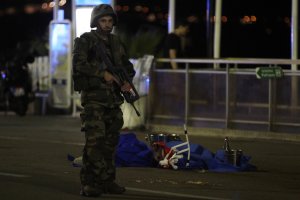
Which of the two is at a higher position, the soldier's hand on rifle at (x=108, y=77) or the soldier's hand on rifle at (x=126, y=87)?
the soldier's hand on rifle at (x=108, y=77)

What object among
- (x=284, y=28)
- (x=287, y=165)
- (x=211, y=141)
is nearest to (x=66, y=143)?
(x=211, y=141)

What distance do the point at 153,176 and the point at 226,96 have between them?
5480mm

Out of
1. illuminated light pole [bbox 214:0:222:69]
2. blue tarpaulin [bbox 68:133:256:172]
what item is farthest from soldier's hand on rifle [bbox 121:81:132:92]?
illuminated light pole [bbox 214:0:222:69]

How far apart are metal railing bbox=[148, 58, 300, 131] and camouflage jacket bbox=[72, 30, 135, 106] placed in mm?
6687

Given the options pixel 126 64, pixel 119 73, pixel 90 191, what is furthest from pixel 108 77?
pixel 90 191

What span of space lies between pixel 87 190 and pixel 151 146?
8.59ft

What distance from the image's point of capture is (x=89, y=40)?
8281 mm

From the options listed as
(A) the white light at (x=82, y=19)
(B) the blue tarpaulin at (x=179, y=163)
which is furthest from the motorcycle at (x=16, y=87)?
(B) the blue tarpaulin at (x=179, y=163)

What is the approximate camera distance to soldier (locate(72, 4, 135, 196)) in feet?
27.0

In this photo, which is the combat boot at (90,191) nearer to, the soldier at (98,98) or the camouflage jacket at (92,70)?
the soldier at (98,98)

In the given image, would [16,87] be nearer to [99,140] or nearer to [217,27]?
[217,27]

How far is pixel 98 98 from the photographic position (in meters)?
8.26

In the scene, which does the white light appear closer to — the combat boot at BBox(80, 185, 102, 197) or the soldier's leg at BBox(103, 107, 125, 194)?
the soldier's leg at BBox(103, 107, 125, 194)

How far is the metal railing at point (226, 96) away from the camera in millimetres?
14602
